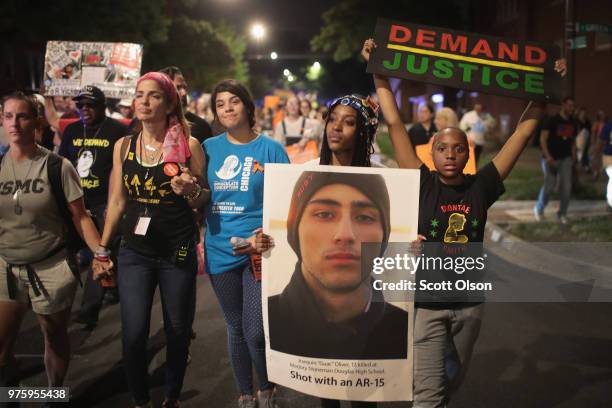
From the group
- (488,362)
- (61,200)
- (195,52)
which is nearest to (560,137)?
(488,362)

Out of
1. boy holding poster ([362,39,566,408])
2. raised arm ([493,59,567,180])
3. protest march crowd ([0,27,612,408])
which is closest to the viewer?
boy holding poster ([362,39,566,408])

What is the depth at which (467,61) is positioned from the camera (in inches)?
140

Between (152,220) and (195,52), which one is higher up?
(195,52)

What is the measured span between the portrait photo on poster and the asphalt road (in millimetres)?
1353

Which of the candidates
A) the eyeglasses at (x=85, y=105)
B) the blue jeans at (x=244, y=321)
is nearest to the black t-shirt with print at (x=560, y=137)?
the eyeglasses at (x=85, y=105)

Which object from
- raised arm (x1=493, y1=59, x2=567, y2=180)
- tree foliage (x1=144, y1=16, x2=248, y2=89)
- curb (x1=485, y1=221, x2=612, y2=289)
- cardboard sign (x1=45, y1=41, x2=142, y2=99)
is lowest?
curb (x1=485, y1=221, x2=612, y2=289)

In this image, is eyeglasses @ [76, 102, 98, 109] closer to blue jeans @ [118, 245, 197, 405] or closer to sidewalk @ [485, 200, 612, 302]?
blue jeans @ [118, 245, 197, 405]

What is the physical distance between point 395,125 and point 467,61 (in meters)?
0.54

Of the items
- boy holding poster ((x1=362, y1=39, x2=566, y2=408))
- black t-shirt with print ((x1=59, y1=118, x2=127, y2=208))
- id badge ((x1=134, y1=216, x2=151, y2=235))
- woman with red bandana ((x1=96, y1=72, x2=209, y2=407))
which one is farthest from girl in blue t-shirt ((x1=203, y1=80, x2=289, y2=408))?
black t-shirt with print ((x1=59, y1=118, x2=127, y2=208))

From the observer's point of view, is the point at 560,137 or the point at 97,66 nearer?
the point at 97,66

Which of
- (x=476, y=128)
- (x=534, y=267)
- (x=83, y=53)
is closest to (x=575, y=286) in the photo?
(x=534, y=267)

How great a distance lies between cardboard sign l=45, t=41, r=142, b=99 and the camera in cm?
739

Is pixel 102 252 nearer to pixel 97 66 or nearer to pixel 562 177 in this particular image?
pixel 97 66

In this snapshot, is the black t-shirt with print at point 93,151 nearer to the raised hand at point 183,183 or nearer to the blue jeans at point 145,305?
the blue jeans at point 145,305
